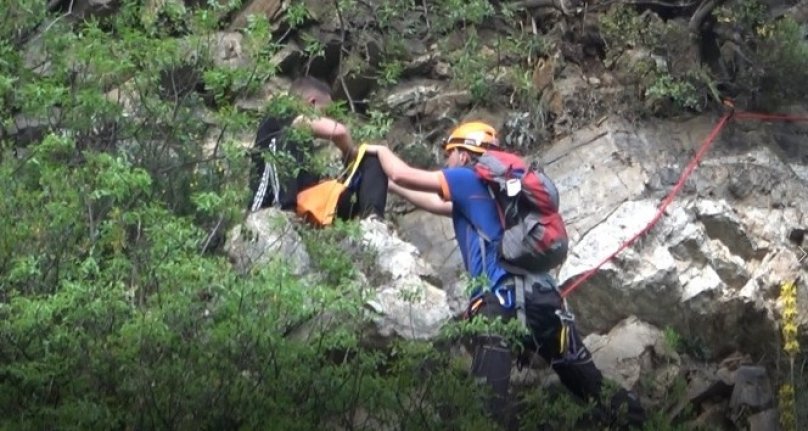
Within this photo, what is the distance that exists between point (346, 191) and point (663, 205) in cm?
227

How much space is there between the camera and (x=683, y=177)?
41.8 feet

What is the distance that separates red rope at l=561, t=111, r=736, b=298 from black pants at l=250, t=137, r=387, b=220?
1.31 metres

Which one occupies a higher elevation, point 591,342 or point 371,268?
point 371,268

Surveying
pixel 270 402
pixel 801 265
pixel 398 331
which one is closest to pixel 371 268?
pixel 398 331

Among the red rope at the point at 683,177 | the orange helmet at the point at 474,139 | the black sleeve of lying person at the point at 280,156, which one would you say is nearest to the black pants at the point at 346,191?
the black sleeve of lying person at the point at 280,156

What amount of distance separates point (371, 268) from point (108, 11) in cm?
370

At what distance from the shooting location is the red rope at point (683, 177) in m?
11.8

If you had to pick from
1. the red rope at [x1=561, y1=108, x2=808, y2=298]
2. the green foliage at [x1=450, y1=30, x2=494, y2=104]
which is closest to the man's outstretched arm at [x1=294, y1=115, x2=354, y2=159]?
the red rope at [x1=561, y1=108, x2=808, y2=298]

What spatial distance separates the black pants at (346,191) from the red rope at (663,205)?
1311 mm

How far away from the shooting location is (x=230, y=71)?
10523 millimetres

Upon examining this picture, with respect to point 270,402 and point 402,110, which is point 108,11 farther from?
point 270,402

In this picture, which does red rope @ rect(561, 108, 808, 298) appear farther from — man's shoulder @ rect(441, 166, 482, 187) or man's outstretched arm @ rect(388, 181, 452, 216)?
man's shoulder @ rect(441, 166, 482, 187)

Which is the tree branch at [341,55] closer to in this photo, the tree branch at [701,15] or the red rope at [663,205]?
the red rope at [663,205]

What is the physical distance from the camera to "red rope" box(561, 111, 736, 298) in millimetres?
11820
